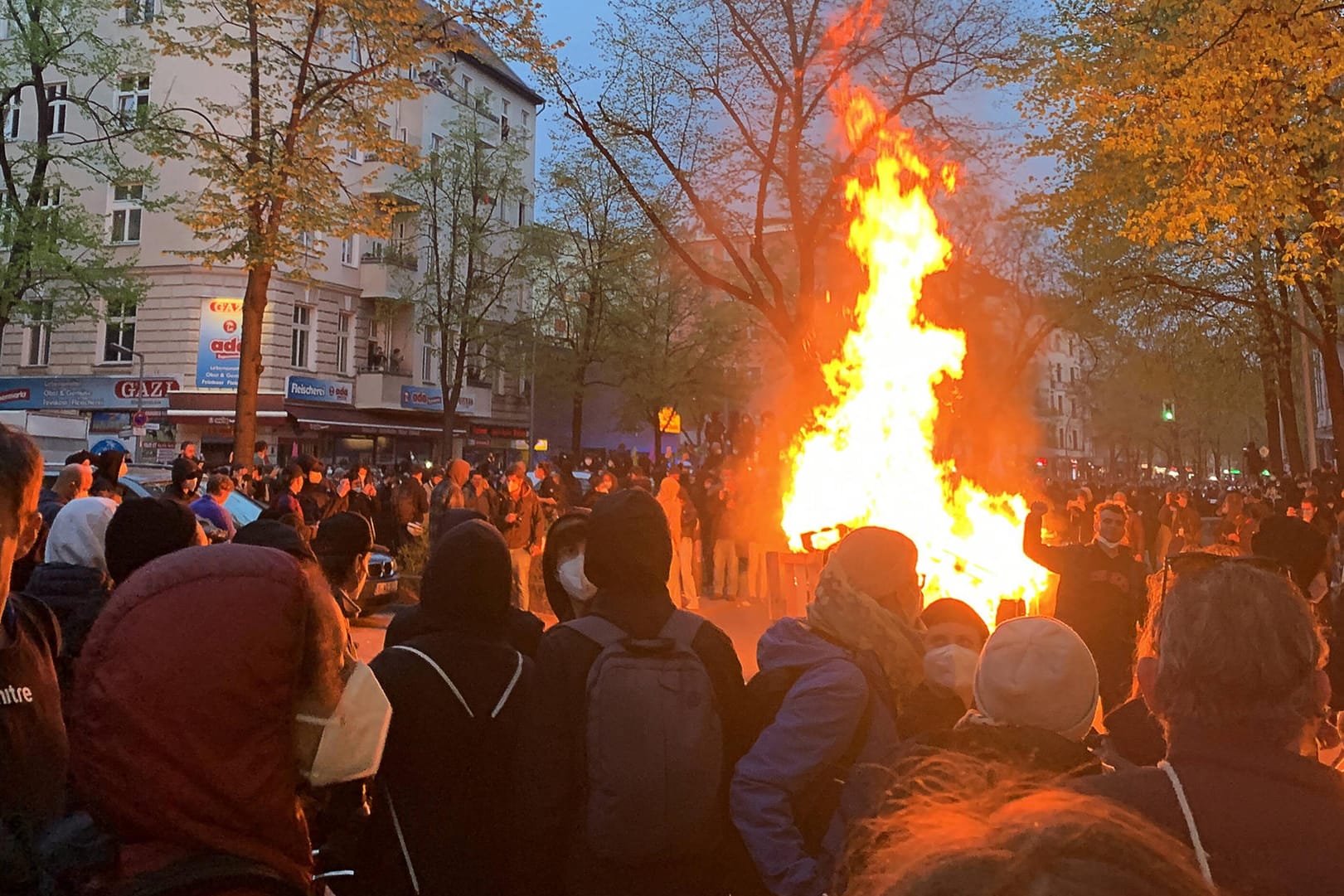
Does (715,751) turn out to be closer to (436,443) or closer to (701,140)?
(701,140)

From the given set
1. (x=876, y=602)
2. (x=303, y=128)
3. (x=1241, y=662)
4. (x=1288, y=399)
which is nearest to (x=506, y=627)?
(x=876, y=602)

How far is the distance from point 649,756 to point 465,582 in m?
0.83

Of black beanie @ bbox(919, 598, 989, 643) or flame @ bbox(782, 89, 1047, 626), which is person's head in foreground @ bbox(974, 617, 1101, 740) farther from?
flame @ bbox(782, 89, 1047, 626)

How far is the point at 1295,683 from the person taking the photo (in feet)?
6.11

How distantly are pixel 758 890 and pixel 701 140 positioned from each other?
17333mm

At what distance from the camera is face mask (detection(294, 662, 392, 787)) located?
1987 mm

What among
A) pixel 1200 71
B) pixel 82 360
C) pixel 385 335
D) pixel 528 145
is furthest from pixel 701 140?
pixel 528 145

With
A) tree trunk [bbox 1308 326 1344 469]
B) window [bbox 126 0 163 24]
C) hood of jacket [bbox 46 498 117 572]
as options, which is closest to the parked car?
hood of jacket [bbox 46 498 117 572]

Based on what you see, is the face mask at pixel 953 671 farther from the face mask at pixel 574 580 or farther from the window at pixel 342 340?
the window at pixel 342 340

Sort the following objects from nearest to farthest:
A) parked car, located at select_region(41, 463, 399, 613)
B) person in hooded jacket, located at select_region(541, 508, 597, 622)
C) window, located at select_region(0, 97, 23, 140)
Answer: person in hooded jacket, located at select_region(541, 508, 597, 622) → parked car, located at select_region(41, 463, 399, 613) → window, located at select_region(0, 97, 23, 140)

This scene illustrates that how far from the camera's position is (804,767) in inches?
108

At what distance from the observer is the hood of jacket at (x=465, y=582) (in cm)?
317

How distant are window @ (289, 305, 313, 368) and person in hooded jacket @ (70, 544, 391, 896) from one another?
3335 centimetres

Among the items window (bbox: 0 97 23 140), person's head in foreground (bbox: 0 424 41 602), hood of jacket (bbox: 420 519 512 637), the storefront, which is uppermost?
window (bbox: 0 97 23 140)
